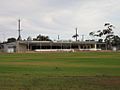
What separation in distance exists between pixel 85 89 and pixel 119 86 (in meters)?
2.04

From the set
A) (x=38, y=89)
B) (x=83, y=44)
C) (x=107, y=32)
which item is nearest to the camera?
(x=38, y=89)

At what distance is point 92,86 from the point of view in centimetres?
1570

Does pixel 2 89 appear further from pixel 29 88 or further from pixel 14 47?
pixel 14 47

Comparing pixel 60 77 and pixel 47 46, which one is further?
pixel 47 46

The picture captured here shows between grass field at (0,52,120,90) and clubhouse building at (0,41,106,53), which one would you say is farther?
clubhouse building at (0,41,106,53)

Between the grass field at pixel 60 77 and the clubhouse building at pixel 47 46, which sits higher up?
the clubhouse building at pixel 47 46

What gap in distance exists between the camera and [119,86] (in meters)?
15.9

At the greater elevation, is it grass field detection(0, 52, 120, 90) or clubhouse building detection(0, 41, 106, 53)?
clubhouse building detection(0, 41, 106, 53)

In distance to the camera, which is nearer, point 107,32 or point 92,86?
point 92,86

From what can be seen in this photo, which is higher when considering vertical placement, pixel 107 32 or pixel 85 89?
pixel 107 32

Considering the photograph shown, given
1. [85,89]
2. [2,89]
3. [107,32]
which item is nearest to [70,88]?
[85,89]

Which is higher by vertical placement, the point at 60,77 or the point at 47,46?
the point at 47,46

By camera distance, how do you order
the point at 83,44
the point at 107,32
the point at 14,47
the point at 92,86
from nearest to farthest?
the point at 92,86 → the point at 14,47 → the point at 83,44 → the point at 107,32

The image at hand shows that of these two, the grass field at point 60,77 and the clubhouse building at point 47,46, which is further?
the clubhouse building at point 47,46
